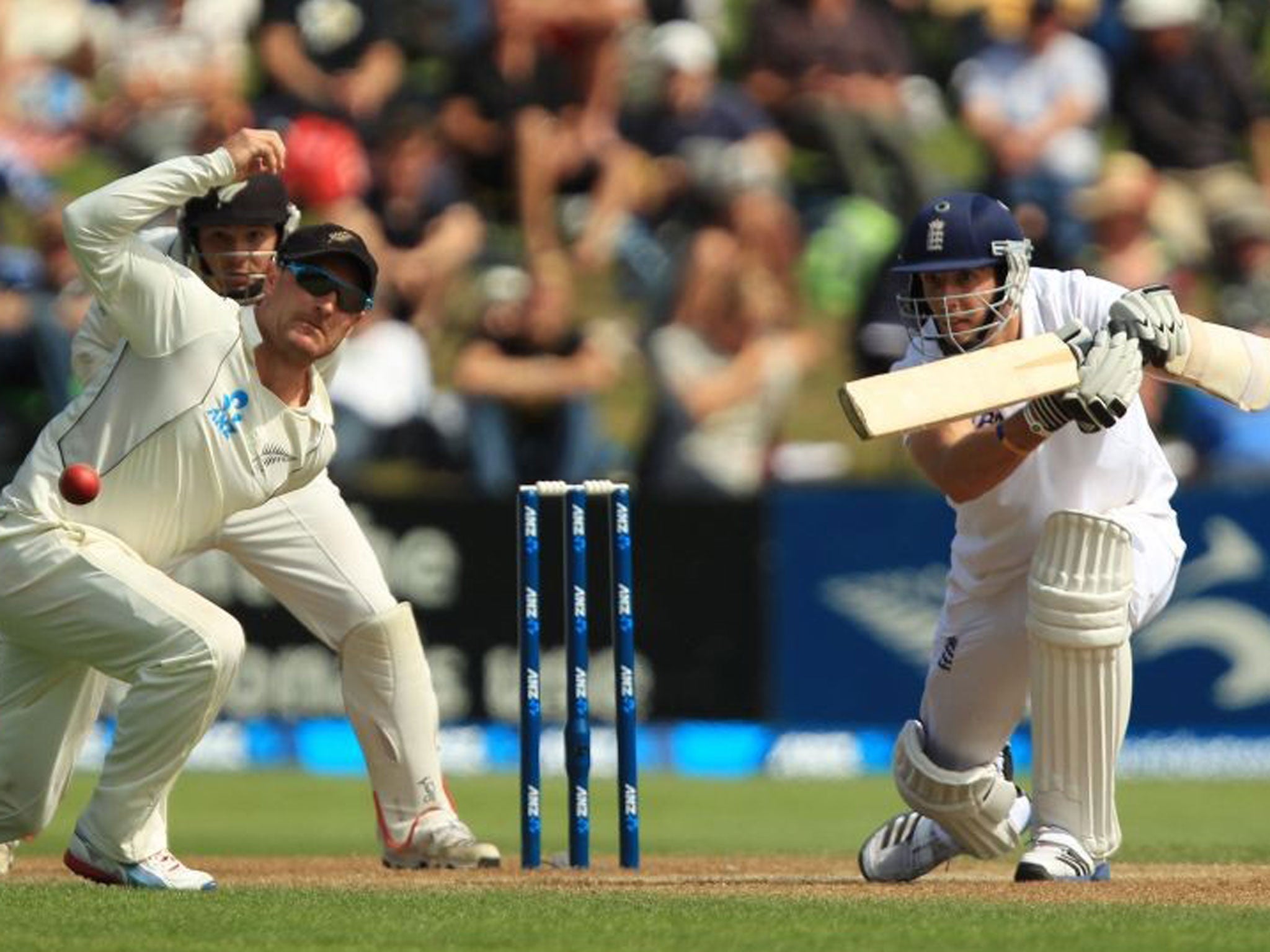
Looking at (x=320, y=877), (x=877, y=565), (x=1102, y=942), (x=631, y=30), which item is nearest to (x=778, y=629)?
(x=877, y=565)

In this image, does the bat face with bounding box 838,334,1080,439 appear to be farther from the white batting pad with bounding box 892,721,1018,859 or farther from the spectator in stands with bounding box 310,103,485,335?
the spectator in stands with bounding box 310,103,485,335

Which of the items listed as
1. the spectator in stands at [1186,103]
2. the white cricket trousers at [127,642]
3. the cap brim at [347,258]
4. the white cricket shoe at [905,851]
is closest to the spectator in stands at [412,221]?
the spectator in stands at [1186,103]

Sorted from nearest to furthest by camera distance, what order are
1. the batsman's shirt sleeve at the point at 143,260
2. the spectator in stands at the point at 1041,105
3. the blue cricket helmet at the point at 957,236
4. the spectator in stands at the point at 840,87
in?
the batsman's shirt sleeve at the point at 143,260 < the blue cricket helmet at the point at 957,236 < the spectator in stands at the point at 1041,105 < the spectator in stands at the point at 840,87

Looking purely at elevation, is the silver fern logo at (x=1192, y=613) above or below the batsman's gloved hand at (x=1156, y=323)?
below

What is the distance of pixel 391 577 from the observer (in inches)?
496

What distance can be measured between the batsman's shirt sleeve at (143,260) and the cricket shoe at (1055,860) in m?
2.45

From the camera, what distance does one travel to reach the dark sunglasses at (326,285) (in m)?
6.88

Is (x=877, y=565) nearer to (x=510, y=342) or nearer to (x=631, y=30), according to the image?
(x=510, y=342)

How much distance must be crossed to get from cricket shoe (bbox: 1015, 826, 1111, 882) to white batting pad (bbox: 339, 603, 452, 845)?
1776 millimetres

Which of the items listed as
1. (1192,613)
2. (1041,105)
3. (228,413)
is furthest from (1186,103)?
(228,413)

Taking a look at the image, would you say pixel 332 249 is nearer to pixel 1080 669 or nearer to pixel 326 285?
pixel 326 285

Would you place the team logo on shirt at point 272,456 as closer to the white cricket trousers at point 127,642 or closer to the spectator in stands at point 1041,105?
the white cricket trousers at point 127,642

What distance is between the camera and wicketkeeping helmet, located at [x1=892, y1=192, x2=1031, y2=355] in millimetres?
7113

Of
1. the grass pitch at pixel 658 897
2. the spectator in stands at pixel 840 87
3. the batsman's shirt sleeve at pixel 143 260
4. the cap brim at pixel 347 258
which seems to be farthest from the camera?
the spectator in stands at pixel 840 87
